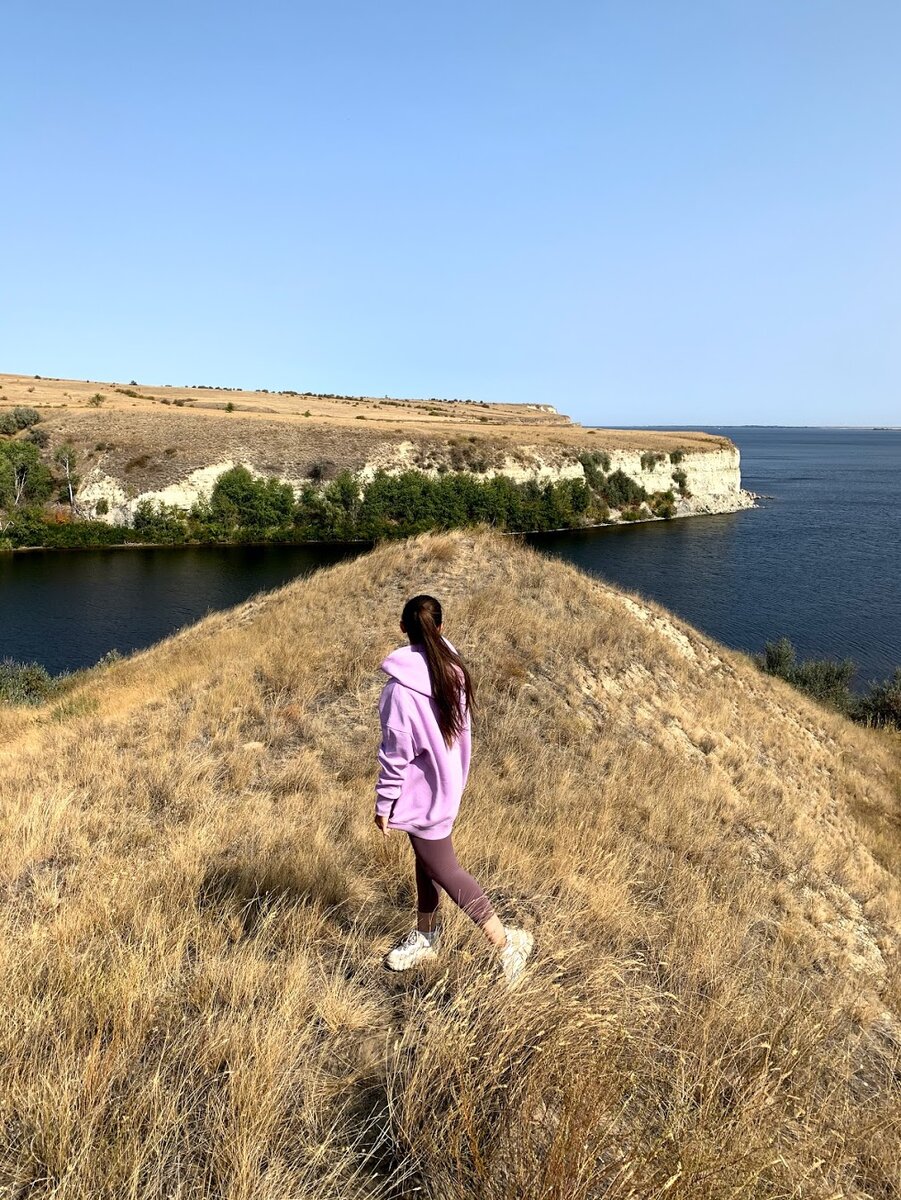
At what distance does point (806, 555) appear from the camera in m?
49.3

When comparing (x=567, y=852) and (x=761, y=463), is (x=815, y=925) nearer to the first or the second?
(x=567, y=852)

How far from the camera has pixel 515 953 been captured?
3387mm

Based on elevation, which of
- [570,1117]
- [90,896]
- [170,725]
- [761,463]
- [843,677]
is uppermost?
[761,463]

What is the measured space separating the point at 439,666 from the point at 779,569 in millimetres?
47770

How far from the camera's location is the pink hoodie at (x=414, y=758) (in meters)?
3.27

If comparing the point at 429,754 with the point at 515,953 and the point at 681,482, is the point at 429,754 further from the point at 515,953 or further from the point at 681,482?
the point at 681,482

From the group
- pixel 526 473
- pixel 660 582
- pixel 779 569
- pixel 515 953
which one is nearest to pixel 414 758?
pixel 515 953

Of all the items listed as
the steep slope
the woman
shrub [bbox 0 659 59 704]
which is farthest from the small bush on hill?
the woman

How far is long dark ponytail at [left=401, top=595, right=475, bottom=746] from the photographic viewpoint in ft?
10.9

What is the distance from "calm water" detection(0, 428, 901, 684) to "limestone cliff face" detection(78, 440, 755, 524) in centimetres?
599

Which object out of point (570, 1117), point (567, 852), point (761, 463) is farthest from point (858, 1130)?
point (761, 463)

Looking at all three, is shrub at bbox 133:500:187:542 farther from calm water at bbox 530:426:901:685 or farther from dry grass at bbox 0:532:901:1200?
dry grass at bbox 0:532:901:1200

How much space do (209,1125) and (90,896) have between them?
1966mm

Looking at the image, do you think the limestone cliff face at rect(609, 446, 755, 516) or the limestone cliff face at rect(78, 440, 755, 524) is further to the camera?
the limestone cliff face at rect(609, 446, 755, 516)
